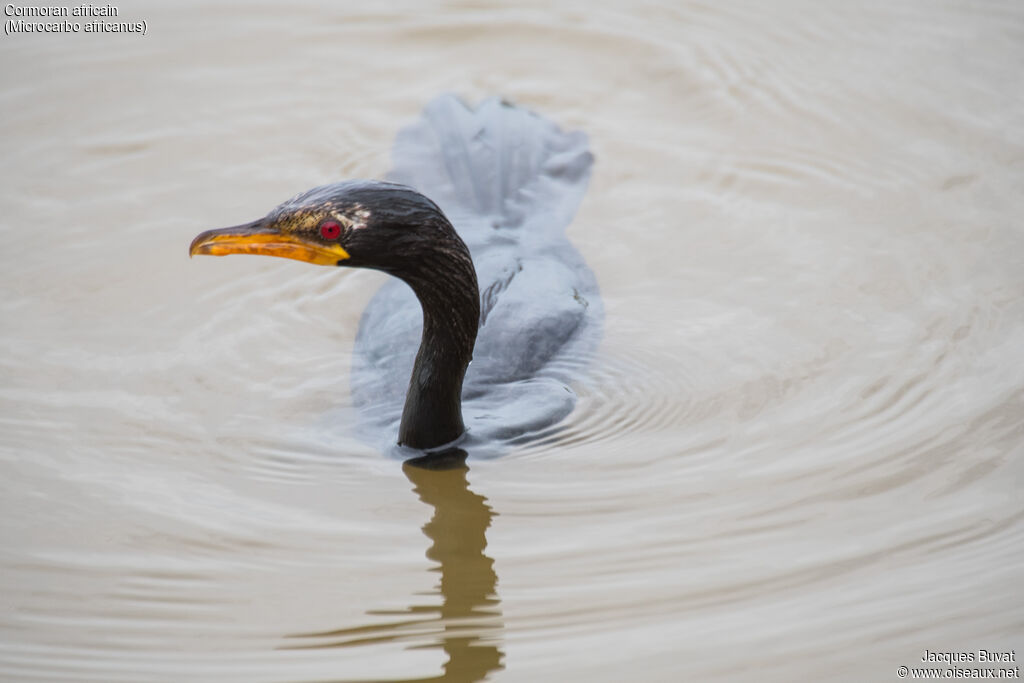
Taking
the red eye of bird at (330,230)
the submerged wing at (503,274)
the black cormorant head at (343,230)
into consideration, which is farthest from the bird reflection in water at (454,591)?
Result: the red eye of bird at (330,230)

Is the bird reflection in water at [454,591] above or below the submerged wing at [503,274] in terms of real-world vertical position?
below

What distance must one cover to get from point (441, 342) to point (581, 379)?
91 cm

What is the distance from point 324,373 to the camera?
546 cm

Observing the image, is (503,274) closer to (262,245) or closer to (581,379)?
(581,379)

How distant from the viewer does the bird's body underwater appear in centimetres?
418

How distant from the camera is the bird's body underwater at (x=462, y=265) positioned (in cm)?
418

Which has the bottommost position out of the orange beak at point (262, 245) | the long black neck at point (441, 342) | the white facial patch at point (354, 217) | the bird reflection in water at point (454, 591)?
the bird reflection in water at point (454, 591)

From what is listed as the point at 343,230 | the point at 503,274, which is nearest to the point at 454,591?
the point at 343,230

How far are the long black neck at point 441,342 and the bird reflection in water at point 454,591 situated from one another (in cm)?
13

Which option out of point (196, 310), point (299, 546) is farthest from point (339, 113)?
point (299, 546)

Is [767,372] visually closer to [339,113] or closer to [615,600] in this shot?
[615,600]

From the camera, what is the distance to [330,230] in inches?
162

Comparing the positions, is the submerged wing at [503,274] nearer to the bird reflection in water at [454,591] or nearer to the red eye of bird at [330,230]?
the bird reflection in water at [454,591]

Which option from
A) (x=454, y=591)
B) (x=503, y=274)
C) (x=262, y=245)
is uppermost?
(x=503, y=274)
